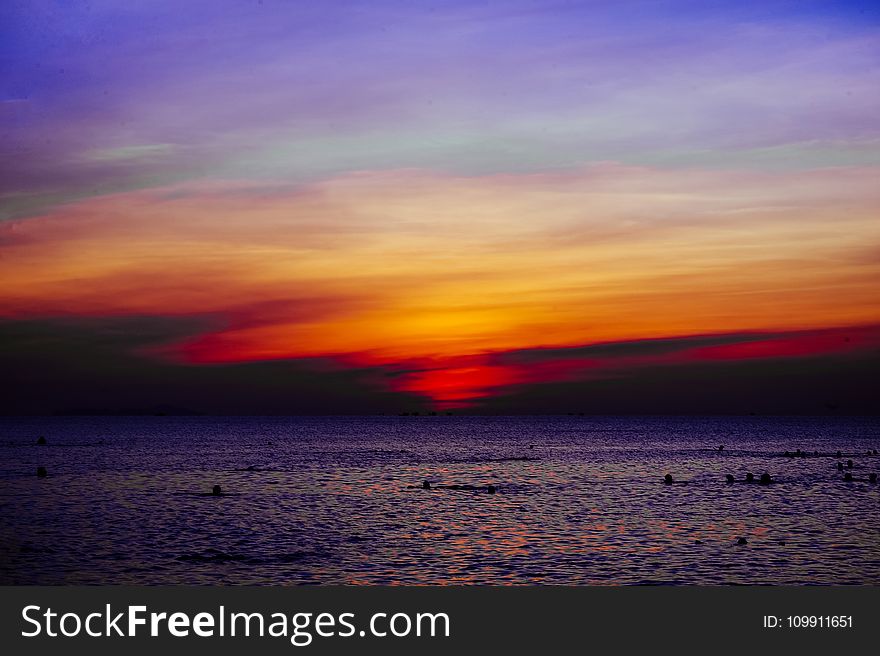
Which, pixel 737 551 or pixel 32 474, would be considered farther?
pixel 32 474

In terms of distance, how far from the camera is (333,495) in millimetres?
74500

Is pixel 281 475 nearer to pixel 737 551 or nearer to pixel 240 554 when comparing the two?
pixel 240 554

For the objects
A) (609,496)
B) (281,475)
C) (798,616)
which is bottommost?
(798,616)

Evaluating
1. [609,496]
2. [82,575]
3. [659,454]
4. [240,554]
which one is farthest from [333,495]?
[659,454]

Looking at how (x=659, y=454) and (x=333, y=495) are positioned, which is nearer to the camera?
(x=333, y=495)

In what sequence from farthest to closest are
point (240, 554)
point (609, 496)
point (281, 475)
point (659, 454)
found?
point (659, 454) < point (281, 475) < point (609, 496) < point (240, 554)

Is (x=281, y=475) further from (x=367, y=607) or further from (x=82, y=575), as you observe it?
(x=367, y=607)

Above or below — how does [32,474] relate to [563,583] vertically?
above

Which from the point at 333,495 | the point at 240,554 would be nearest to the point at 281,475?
the point at 333,495

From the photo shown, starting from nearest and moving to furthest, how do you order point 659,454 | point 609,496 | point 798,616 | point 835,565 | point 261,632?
point 261,632, point 798,616, point 835,565, point 609,496, point 659,454

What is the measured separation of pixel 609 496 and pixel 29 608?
188 ft

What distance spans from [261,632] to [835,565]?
30115 millimetres

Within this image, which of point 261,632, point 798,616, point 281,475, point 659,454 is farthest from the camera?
point 659,454

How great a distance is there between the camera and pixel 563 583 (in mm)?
36250
